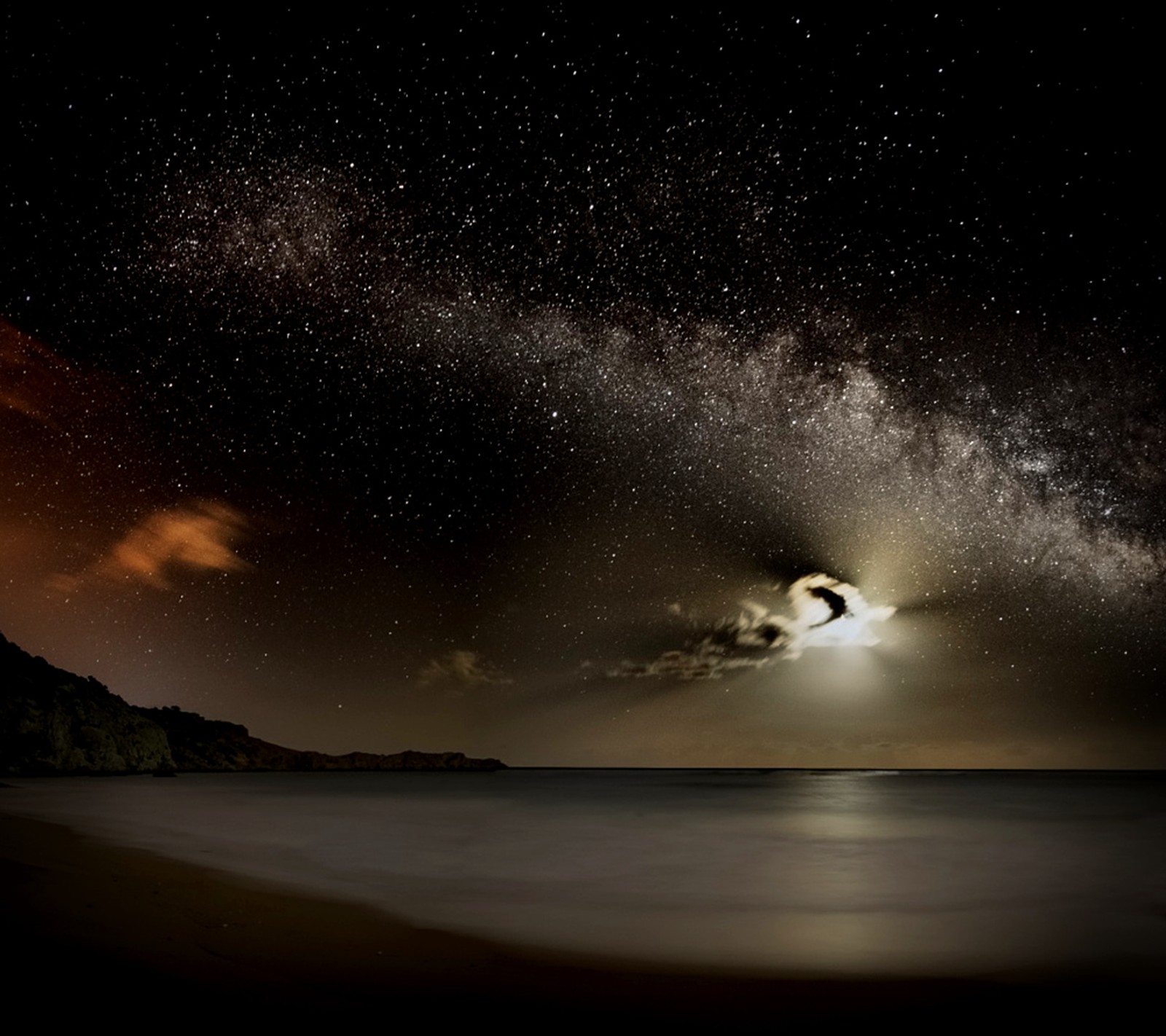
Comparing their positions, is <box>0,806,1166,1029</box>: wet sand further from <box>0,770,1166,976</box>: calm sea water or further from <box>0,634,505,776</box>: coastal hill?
<box>0,634,505,776</box>: coastal hill

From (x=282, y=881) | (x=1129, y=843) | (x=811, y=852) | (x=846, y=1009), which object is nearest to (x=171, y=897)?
(x=282, y=881)

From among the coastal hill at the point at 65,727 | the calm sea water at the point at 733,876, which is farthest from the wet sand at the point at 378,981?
the coastal hill at the point at 65,727

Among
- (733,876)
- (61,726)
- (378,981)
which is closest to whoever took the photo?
(378,981)

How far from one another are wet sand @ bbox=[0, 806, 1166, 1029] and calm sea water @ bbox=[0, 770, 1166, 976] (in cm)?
75

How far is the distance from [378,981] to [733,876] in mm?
9223

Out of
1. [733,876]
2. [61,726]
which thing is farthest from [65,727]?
[733,876]

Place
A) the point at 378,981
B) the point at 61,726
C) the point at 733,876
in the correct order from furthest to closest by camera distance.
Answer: the point at 61,726, the point at 733,876, the point at 378,981

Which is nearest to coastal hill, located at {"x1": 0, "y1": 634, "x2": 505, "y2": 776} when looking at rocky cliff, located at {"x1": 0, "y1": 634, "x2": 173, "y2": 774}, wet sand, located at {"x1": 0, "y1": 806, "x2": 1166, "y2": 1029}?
rocky cliff, located at {"x1": 0, "y1": 634, "x2": 173, "y2": 774}

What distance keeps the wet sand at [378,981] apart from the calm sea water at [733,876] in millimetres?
749

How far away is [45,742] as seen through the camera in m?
67.2

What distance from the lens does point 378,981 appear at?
229 inches

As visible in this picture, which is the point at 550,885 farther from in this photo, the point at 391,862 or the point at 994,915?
the point at 994,915

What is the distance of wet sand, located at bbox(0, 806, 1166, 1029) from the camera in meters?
5.07

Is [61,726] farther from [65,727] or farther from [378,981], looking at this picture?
[378,981]
